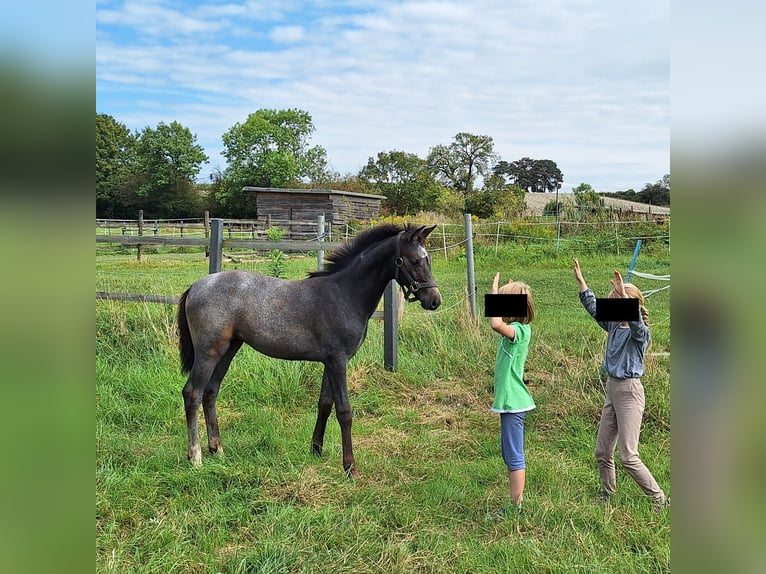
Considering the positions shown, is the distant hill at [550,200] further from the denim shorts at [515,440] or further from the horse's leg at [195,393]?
the horse's leg at [195,393]

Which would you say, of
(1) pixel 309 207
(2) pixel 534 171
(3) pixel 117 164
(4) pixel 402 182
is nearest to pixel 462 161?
(2) pixel 534 171

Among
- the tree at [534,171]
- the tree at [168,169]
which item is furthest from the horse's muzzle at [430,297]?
the tree at [168,169]

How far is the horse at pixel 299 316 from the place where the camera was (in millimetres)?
3912

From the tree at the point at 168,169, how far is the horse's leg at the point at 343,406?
113 feet

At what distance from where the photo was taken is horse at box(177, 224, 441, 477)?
12.8 feet

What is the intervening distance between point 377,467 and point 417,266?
1497 millimetres

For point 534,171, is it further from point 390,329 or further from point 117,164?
point 117,164

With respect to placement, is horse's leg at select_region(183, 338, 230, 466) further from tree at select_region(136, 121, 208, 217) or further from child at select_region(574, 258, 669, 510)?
tree at select_region(136, 121, 208, 217)

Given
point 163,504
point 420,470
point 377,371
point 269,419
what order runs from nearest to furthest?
point 163,504 → point 420,470 → point 269,419 → point 377,371

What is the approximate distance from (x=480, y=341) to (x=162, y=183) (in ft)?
112

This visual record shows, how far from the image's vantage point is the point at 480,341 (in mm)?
6219
